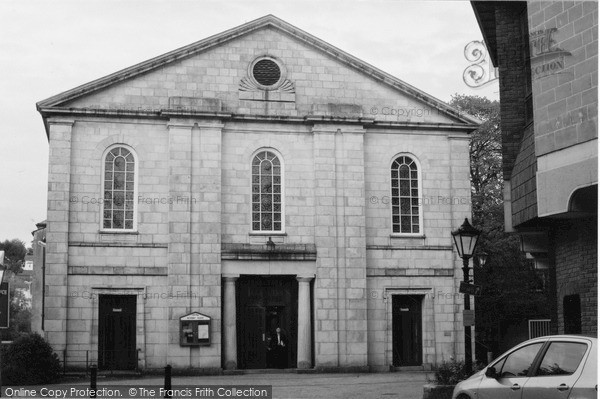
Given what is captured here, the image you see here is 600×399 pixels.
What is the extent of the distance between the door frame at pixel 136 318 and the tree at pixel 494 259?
19.7 meters

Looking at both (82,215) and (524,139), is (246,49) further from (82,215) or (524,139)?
(524,139)

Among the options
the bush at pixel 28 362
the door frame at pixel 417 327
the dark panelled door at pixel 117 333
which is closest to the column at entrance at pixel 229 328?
the dark panelled door at pixel 117 333

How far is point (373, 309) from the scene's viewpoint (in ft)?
106

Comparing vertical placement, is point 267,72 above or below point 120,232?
above

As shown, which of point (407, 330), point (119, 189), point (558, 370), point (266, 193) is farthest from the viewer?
point (407, 330)

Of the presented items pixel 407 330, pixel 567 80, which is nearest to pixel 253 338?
pixel 407 330

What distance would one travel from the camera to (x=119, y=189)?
31.5 m

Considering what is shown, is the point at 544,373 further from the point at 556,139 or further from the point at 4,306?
the point at 4,306

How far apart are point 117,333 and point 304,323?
20.5 feet

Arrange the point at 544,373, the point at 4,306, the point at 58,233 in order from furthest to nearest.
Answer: the point at 58,233 → the point at 4,306 → the point at 544,373

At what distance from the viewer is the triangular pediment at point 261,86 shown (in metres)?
31.8

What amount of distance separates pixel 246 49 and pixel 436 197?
8.52 meters

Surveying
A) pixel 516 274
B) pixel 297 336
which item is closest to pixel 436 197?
pixel 297 336

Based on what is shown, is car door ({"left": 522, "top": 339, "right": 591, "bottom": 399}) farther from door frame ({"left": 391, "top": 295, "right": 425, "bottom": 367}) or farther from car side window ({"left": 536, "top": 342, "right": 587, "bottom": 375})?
door frame ({"left": 391, "top": 295, "right": 425, "bottom": 367})
